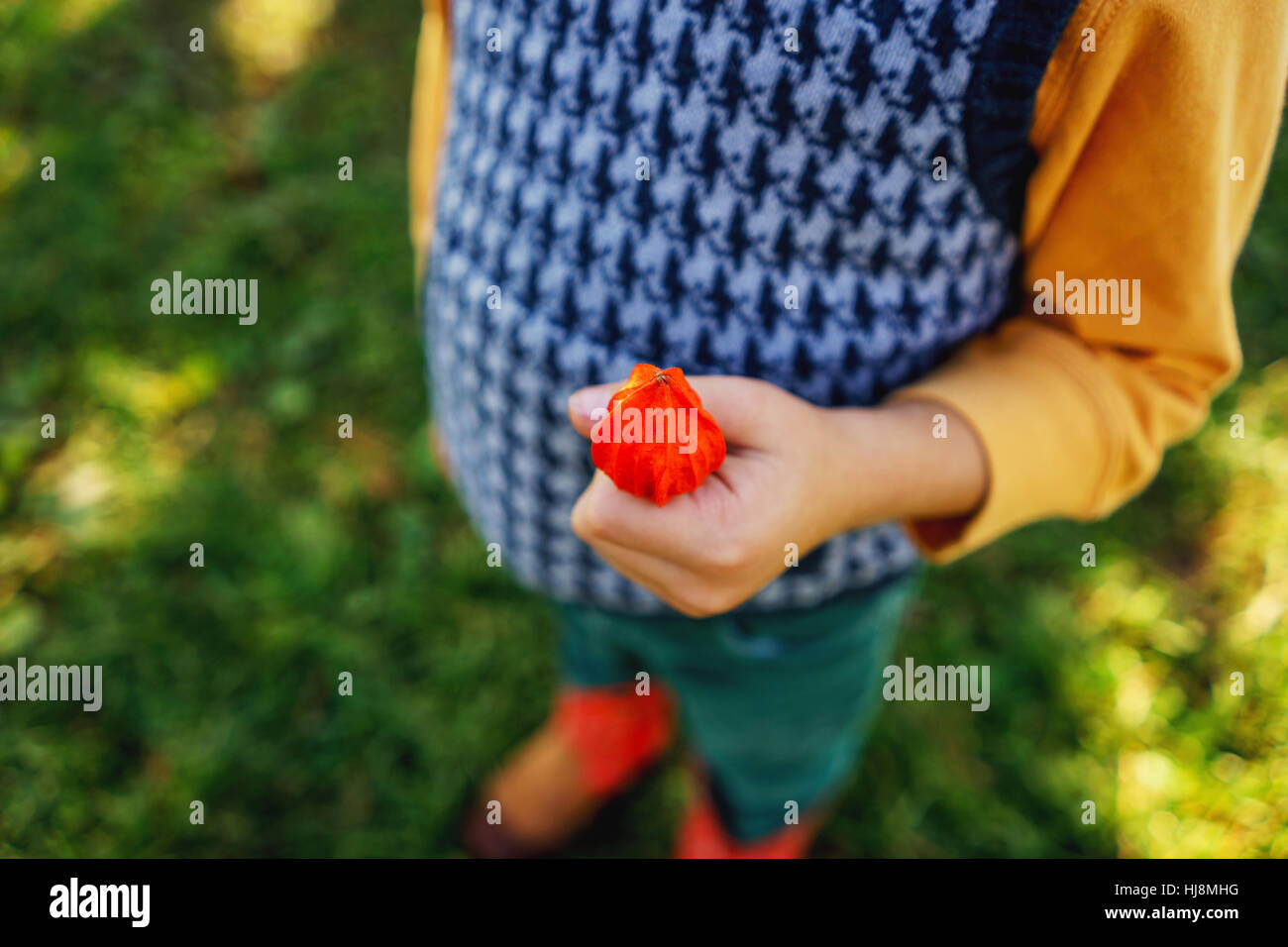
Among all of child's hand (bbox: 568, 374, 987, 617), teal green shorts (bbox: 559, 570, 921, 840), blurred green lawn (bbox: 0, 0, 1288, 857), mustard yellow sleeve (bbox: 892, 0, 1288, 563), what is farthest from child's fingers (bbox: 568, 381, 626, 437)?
blurred green lawn (bbox: 0, 0, 1288, 857)

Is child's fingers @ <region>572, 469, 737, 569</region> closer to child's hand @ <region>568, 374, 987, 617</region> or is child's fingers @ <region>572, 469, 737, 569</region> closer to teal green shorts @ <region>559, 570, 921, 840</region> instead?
child's hand @ <region>568, 374, 987, 617</region>

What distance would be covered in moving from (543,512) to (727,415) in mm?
315

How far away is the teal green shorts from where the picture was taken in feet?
3.05

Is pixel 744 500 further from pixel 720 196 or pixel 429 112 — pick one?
pixel 429 112

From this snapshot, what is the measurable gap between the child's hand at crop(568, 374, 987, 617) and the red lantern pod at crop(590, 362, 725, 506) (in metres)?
0.02

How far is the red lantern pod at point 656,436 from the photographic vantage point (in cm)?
52

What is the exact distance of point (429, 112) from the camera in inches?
37.5

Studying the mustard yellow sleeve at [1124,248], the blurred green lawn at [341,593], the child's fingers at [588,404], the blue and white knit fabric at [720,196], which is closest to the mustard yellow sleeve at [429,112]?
the blue and white knit fabric at [720,196]

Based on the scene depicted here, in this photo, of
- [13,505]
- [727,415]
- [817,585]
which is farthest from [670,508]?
[13,505]

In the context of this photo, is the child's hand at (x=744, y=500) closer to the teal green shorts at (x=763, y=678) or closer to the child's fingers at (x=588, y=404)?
the child's fingers at (x=588, y=404)

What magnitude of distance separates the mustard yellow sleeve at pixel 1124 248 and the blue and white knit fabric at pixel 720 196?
0.03 meters

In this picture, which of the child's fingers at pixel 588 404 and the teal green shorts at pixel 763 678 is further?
the teal green shorts at pixel 763 678

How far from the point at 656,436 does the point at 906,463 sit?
0.81ft

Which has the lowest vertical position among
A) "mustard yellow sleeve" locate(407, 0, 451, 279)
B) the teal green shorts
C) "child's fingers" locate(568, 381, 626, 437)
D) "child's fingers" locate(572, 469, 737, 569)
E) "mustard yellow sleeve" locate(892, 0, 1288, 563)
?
the teal green shorts
